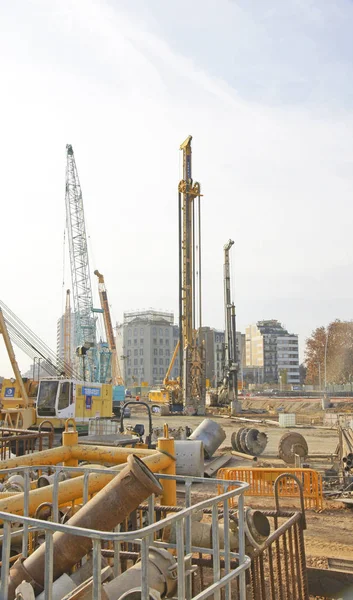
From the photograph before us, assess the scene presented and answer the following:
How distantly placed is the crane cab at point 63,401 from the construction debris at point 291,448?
7.71 meters

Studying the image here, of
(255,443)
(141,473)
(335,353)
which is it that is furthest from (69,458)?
(335,353)

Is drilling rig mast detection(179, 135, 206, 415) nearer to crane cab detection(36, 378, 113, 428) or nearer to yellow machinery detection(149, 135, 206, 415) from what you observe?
yellow machinery detection(149, 135, 206, 415)

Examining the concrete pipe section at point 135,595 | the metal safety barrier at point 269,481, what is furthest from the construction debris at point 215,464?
the concrete pipe section at point 135,595

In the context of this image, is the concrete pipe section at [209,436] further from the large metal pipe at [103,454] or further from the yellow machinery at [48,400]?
the large metal pipe at [103,454]

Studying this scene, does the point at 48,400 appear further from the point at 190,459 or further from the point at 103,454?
the point at 103,454

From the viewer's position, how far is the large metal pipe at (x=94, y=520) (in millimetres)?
3436

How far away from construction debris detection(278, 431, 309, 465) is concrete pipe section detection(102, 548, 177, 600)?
12.7 m

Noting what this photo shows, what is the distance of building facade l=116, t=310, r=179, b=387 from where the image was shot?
134875 millimetres

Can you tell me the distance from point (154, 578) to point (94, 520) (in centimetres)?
63

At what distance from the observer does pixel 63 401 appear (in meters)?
19.7

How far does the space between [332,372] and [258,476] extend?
7452 centimetres

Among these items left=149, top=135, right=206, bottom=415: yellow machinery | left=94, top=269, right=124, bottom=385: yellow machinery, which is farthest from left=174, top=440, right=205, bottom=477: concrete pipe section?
left=94, top=269, right=124, bottom=385: yellow machinery

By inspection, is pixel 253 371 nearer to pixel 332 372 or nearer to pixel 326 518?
pixel 332 372

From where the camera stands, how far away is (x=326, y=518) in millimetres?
10211
